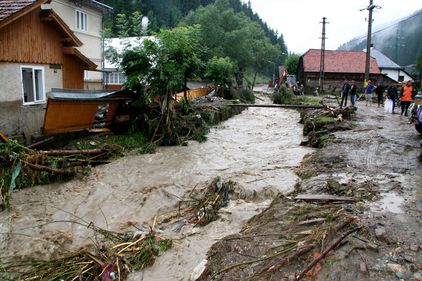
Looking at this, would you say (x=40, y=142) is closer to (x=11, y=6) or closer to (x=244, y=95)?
(x=11, y=6)

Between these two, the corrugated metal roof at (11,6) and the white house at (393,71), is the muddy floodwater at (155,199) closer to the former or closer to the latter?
the corrugated metal roof at (11,6)

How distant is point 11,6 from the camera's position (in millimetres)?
12000

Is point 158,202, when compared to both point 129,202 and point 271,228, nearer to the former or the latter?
point 129,202

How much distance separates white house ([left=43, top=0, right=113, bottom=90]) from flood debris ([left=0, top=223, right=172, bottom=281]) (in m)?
20.1

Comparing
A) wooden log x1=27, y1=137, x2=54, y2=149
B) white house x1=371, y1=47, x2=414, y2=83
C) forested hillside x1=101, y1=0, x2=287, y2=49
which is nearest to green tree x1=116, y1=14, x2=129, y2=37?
forested hillside x1=101, y1=0, x2=287, y2=49

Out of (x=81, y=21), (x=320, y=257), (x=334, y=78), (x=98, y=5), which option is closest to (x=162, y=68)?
(x=320, y=257)

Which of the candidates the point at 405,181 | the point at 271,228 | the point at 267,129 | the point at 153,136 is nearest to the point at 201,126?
the point at 153,136

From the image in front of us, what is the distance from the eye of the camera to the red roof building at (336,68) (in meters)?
50.0

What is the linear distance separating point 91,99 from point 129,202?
557 centimetres

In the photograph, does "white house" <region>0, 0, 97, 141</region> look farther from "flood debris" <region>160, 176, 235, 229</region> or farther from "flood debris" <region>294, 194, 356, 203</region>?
"flood debris" <region>294, 194, 356, 203</region>

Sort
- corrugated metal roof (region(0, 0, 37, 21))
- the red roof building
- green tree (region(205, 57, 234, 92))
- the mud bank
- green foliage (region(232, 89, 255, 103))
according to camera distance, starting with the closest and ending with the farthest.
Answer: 1. the mud bank
2. corrugated metal roof (region(0, 0, 37, 21))
3. green tree (region(205, 57, 234, 92))
4. green foliage (region(232, 89, 255, 103))
5. the red roof building

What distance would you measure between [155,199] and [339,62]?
48.6 metres

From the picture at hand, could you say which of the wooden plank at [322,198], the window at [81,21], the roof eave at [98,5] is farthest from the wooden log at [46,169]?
the roof eave at [98,5]

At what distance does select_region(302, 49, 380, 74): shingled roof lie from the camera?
1988 inches
